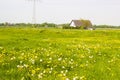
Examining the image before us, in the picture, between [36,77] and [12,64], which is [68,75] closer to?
[36,77]

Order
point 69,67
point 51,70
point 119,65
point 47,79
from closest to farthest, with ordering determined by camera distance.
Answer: point 47,79 → point 51,70 → point 69,67 → point 119,65

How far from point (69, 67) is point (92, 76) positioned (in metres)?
1.47

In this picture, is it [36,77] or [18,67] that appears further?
[18,67]

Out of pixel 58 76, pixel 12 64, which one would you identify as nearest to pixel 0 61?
pixel 12 64

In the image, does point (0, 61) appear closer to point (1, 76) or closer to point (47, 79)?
point (1, 76)

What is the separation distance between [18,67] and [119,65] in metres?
4.65

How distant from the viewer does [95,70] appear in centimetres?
1185

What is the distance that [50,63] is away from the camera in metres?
12.3

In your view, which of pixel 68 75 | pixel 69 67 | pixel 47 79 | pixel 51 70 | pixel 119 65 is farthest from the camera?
pixel 119 65

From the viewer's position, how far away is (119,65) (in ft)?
43.9

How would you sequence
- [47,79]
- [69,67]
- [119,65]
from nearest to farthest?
[47,79] → [69,67] → [119,65]

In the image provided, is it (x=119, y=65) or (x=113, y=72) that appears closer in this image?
(x=113, y=72)

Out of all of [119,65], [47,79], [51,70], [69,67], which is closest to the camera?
[47,79]

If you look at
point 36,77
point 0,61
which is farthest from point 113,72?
point 0,61
